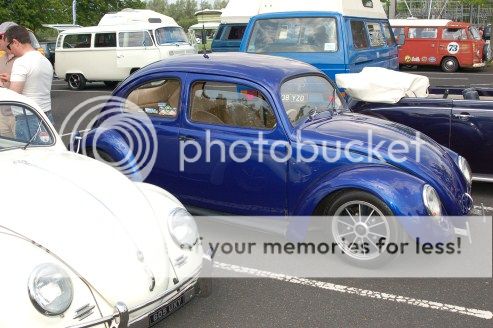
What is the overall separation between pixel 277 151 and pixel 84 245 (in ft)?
6.37

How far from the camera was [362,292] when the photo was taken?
13.0 feet

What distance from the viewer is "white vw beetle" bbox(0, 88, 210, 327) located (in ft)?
8.87

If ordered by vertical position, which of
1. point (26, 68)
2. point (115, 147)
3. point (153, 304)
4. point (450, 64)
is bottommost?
point (153, 304)

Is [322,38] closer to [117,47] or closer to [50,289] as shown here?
[50,289]

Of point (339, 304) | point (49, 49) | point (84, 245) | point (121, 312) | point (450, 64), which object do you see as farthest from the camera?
point (49, 49)

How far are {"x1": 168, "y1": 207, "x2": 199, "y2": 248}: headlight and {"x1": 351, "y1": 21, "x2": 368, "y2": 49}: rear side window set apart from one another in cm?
582

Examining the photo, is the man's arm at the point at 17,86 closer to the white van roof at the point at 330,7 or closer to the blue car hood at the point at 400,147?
the blue car hood at the point at 400,147

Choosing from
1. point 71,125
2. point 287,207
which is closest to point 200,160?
point 287,207

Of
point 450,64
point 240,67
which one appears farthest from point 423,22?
point 240,67

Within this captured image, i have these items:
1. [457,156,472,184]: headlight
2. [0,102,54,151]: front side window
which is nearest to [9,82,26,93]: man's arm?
[0,102,54,151]: front side window

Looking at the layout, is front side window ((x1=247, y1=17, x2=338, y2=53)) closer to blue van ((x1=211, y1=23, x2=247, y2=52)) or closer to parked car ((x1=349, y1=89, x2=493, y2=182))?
parked car ((x1=349, y1=89, x2=493, y2=182))

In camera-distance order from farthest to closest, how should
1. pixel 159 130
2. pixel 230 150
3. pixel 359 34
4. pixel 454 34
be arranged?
pixel 454 34
pixel 359 34
pixel 159 130
pixel 230 150

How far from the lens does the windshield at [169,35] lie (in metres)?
16.1

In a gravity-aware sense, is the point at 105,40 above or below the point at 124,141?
above
